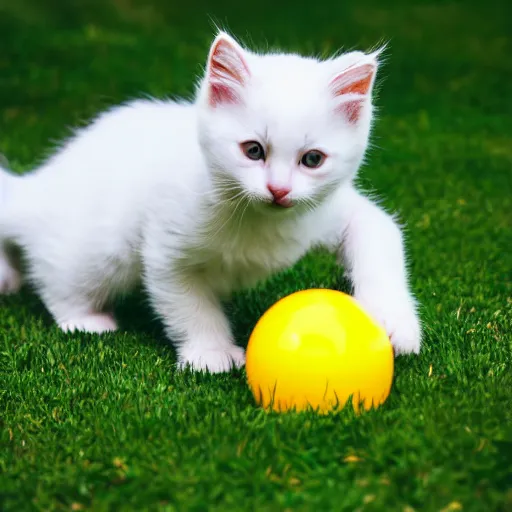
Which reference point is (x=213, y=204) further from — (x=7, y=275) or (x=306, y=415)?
(x=7, y=275)

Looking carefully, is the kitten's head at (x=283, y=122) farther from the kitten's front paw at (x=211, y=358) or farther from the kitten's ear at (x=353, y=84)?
the kitten's front paw at (x=211, y=358)

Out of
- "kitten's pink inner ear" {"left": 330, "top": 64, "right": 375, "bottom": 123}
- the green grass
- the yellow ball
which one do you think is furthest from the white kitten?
the yellow ball

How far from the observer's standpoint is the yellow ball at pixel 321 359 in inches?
109

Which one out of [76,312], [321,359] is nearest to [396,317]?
[321,359]

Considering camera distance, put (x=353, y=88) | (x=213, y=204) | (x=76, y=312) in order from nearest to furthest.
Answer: (x=353, y=88) → (x=213, y=204) → (x=76, y=312)

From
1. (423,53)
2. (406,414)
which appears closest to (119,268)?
(406,414)

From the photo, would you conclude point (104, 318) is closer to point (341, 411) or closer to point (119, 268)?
point (119, 268)

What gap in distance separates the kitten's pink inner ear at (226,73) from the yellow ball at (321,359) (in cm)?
75

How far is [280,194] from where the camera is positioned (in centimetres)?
272

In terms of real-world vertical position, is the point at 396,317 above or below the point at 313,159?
below

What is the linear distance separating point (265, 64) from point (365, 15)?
8.62 metres

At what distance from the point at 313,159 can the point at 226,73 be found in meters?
0.42

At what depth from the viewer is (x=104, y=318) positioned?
12.8 ft

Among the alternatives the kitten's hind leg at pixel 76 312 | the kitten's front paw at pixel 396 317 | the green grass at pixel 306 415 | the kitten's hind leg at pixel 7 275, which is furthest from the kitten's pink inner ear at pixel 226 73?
the kitten's hind leg at pixel 7 275
